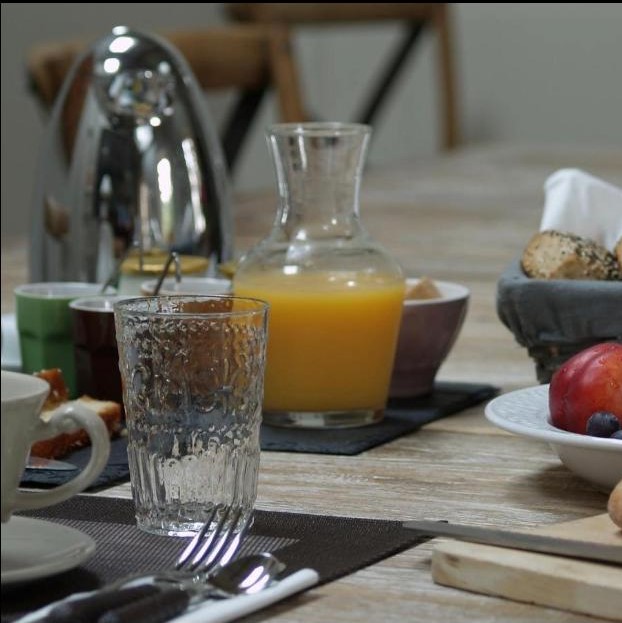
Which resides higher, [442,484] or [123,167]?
[123,167]

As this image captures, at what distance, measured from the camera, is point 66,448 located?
0.92 m

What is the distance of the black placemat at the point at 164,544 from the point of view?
60 centimetres

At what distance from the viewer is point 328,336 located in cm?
98

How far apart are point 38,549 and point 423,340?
0.51 m

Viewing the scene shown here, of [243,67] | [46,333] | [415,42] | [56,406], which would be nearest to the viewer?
[56,406]

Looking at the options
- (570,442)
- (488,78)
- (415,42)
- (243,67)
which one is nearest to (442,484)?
(570,442)

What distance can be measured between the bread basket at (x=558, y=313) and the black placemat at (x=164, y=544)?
0.26 m

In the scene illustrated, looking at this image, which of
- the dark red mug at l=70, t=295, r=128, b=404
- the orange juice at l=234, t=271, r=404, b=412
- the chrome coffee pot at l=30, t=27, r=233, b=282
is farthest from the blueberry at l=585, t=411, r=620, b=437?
the chrome coffee pot at l=30, t=27, r=233, b=282

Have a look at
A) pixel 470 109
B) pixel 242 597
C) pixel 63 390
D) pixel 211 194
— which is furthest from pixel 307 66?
pixel 242 597

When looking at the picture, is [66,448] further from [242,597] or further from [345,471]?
[242,597]

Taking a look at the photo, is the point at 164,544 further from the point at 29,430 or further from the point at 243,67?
the point at 243,67

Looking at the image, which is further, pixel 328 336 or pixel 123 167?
pixel 123 167

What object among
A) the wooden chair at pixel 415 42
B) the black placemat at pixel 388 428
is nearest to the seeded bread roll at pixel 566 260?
the black placemat at pixel 388 428

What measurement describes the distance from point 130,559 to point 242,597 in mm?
88
